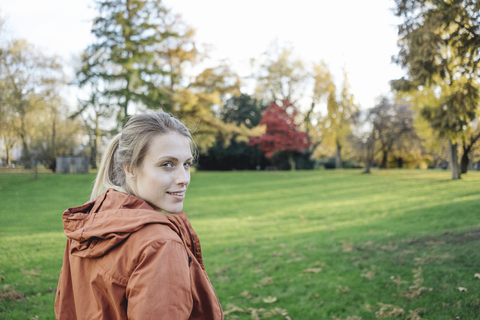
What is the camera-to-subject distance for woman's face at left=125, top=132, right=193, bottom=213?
156cm

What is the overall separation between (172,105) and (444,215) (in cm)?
1456

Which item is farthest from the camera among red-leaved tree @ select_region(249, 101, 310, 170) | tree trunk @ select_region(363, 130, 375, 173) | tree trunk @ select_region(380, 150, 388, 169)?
red-leaved tree @ select_region(249, 101, 310, 170)

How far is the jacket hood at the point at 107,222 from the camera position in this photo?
123 centimetres

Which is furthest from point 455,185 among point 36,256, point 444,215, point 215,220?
point 36,256

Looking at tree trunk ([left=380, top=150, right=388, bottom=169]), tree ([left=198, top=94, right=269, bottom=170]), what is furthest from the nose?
tree ([left=198, top=94, right=269, bottom=170])

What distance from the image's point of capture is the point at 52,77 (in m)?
13.5

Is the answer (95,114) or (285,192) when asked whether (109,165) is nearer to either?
(285,192)

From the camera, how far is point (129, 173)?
1614 millimetres

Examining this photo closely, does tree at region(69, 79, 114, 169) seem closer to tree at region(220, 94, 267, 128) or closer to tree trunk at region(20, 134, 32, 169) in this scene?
tree trunk at region(20, 134, 32, 169)

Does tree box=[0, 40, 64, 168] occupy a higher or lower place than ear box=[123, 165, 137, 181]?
higher

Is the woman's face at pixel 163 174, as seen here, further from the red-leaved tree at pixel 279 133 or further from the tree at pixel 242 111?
the tree at pixel 242 111

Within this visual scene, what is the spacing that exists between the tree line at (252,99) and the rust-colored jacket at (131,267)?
1.14m

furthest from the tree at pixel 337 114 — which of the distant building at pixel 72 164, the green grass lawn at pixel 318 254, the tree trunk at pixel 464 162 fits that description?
the distant building at pixel 72 164

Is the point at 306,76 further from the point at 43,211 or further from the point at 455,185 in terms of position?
the point at 43,211
